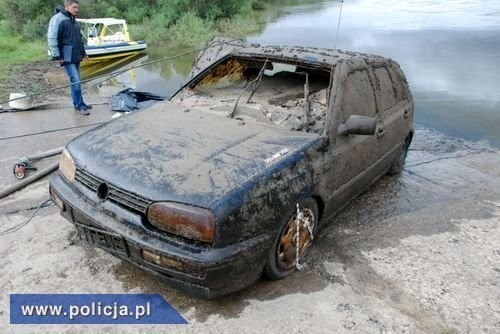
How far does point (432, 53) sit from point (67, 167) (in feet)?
49.6

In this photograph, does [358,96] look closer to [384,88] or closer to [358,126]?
[358,126]

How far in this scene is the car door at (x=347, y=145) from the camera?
352 cm

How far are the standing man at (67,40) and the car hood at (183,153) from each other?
12.9 ft

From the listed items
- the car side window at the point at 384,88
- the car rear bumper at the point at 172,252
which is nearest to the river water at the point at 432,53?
the car side window at the point at 384,88

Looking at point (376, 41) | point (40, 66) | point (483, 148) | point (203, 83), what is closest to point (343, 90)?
point (203, 83)

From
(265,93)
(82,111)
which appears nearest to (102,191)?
(265,93)

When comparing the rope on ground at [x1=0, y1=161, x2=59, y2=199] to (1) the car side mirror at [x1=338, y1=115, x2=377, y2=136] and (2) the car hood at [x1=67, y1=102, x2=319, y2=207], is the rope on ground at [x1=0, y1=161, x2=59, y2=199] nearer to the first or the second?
(2) the car hood at [x1=67, y1=102, x2=319, y2=207]

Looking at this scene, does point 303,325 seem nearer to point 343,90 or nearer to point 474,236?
point 343,90

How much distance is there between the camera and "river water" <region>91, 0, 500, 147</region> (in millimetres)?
9266

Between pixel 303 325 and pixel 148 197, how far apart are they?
134 centimetres

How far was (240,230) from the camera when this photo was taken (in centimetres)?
268

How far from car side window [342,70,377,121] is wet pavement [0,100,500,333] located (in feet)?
3.80

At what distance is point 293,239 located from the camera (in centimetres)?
326

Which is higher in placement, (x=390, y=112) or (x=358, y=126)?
(x=358, y=126)
